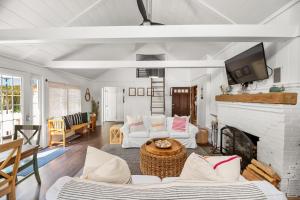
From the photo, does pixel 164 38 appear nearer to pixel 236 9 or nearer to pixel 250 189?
pixel 236 9

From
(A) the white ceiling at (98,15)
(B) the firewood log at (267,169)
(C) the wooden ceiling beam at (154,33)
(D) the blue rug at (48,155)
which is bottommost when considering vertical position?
(D) the blue rug at (48,155)

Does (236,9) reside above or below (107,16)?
below

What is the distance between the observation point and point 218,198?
2.97ft

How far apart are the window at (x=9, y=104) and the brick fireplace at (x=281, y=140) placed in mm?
4983

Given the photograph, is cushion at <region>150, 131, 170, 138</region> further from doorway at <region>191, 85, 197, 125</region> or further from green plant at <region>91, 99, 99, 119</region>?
green plant at <region>91, 99, 99, 119</region>

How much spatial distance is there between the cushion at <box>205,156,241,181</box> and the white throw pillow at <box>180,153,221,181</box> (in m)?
0.12

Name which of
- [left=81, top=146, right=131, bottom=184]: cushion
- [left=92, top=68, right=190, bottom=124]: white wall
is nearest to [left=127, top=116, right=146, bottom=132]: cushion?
[left=81, top=146, right=131, bottom=184]: cushion

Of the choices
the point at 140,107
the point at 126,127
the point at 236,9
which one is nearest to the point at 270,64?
the point at 236,9

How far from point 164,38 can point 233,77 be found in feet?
6.58

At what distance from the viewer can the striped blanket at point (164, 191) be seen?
0.92 m

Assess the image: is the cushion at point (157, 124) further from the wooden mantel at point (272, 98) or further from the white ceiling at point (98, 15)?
the white ceiling at point (98, 15)

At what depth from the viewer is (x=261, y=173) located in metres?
2.26

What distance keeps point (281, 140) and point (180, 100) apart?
19.2 ft

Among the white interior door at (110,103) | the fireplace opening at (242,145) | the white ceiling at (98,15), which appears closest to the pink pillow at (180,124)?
the fireplace opening at (242,145)
